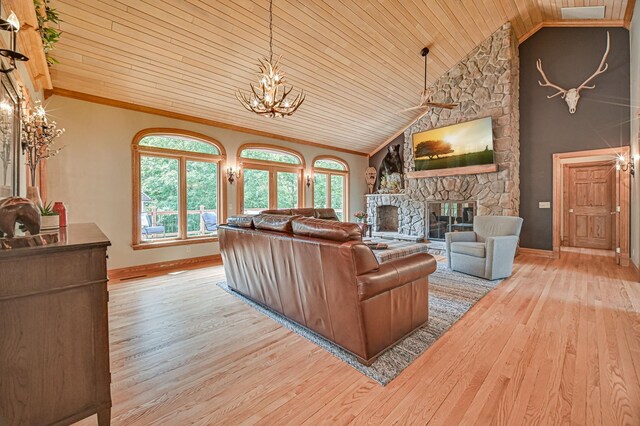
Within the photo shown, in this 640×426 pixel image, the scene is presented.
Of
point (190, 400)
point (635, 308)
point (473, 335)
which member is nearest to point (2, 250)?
point (190, 400)

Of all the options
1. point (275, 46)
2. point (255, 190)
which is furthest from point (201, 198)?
point (275, 46)

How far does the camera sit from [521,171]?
20.7ft

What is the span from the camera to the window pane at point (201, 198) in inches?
228

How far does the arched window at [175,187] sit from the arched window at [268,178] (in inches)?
25.4

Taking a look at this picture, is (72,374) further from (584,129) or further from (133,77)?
(584,129)

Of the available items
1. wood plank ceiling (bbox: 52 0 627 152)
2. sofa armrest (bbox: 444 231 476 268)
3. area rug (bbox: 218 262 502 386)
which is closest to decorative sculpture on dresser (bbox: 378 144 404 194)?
wood plank ceiling (bbox: 52 0 627 152)

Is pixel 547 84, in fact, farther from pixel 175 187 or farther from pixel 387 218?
pixel 175 187

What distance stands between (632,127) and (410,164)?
4.15 meters

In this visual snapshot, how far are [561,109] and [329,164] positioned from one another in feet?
18.7

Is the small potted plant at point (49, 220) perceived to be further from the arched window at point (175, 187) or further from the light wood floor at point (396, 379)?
the arched window at point (175, 187)

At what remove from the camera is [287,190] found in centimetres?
762

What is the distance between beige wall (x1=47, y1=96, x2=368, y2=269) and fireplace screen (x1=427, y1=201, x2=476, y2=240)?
6.14 metres

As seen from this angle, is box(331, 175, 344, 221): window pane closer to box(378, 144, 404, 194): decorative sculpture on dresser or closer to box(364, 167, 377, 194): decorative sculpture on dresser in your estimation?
box(364, 167, 377, 194): decorative sculpture on dresser

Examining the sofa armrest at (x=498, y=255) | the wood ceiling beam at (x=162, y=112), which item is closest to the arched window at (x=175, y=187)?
the wood ceiling beam at (x=162, y=112)
